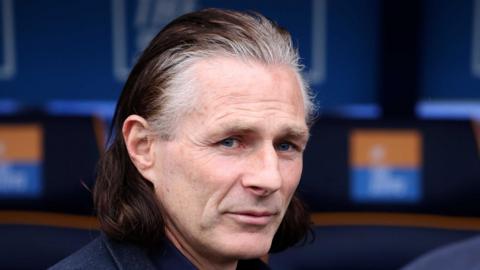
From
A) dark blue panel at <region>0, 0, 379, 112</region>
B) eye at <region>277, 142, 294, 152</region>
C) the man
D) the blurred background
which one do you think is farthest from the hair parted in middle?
dark blue panel at <region>0, 0, 379, 112</region>

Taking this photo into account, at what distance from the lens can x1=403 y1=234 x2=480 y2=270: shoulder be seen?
2.77ft

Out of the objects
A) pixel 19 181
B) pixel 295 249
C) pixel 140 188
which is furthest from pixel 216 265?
pixel 19 181

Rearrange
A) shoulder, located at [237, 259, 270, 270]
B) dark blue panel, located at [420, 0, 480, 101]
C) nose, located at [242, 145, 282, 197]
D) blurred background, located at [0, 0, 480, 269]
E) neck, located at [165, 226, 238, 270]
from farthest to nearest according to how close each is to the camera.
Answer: dark blue panel, located at [420, 0, 480, 101] < blurred background, located at [0, 0, 480, 269] < shoulder, located at [237, 259, 270, 270] < neck, located at [165, 226, 238, 270] < nose, located at [242, 145, 282, 197]

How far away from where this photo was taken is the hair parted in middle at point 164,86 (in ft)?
4.78

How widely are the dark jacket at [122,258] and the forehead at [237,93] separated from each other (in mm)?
243

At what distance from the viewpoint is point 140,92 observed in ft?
4.95

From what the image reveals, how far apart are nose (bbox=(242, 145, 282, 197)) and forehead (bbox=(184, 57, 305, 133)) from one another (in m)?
0.05

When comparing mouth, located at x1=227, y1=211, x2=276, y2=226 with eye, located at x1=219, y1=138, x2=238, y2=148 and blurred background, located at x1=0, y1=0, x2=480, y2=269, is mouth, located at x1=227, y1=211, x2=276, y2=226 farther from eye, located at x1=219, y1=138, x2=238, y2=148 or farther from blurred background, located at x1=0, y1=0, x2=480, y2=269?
blurred background, located at x1=0, y1=0, x2=480, y2=269

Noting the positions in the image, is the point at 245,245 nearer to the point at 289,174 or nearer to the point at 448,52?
the point at 289,174

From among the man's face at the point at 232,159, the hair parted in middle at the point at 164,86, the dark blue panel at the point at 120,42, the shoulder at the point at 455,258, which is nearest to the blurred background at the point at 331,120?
the dark blue panel at the point at 120,42

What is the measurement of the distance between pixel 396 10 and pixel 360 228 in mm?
1127

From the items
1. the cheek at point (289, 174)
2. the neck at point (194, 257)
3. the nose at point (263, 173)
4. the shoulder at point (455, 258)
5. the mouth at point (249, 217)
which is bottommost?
the neck at point (194, 257)

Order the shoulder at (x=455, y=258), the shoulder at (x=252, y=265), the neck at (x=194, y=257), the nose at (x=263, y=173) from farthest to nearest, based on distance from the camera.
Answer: the shoulder at (x=252, y=265)
the neck at (x=194, y=257)
the nose at (x=263, y=173)
the shoulder at (x=455, y=258)

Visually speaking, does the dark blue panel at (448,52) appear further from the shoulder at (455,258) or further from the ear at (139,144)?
the shoulder at (455,258)
